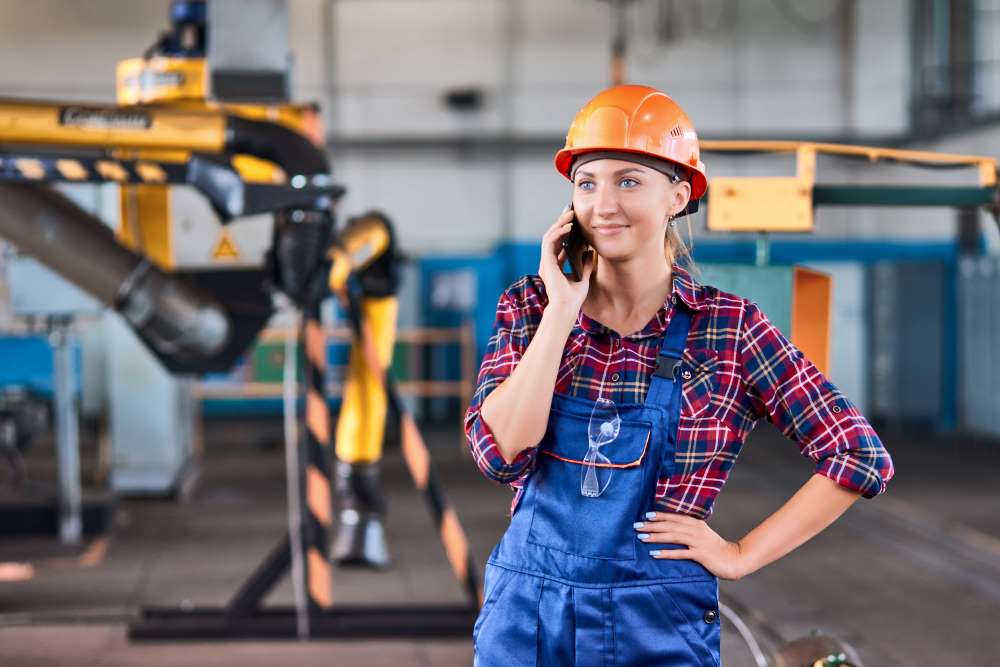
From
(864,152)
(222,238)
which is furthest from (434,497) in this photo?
(864,152)

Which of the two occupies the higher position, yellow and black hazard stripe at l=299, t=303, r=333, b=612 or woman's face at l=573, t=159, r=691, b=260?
woman's face at l=573, t=159, r=691, b=260

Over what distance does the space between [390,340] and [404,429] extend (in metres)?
1.24

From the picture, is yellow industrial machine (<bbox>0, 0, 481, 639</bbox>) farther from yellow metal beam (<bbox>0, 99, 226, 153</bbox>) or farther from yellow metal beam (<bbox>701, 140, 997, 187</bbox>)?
yellow metal beam (<bbox>701, 140, 997, 187</bbox>)

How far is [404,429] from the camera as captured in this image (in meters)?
5.17

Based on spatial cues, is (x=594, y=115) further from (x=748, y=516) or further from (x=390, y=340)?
(x=748, y=516)

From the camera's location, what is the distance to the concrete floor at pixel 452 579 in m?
5.06

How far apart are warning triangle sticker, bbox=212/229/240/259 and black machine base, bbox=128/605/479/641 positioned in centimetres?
161

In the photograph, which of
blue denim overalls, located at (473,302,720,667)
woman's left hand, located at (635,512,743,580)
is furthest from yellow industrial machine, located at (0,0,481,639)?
woman's left hand, located at (635,512,743,580)

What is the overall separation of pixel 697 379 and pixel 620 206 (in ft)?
1.01

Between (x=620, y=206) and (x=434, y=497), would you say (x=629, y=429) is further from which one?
(x=434, y=497)

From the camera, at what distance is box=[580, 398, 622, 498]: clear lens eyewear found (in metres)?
1.93

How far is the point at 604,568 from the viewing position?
1.92 metres

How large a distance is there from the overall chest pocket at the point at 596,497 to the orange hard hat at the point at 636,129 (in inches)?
17.9

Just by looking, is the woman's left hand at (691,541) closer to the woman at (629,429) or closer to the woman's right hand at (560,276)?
the woman at (629,429)
